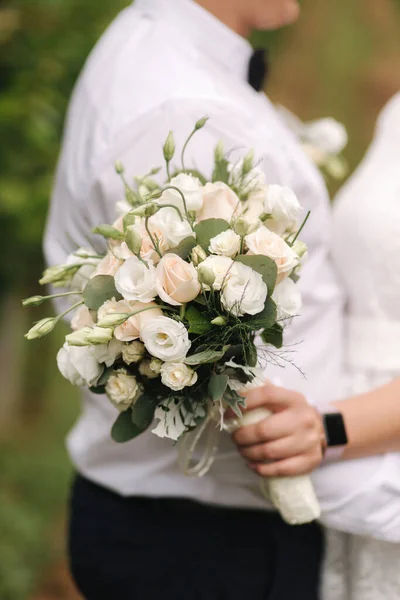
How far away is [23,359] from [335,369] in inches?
132

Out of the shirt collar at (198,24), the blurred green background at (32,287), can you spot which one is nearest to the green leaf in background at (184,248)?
the shirt collar at (198,24)

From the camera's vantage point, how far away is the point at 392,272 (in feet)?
5.51

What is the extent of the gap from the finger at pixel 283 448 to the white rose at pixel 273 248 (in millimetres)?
362

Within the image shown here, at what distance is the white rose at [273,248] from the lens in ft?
3.85

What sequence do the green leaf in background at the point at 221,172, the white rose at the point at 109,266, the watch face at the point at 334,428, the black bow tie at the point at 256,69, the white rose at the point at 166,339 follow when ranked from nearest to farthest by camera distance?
the white rose at the point at 166,339, the white rose at the point at 109,266, the green leaf in background at the point at 221,172, the watch face at the point at 334,428, the black bow tie at the point at 256,69

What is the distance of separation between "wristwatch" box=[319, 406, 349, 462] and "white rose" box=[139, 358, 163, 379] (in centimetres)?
39

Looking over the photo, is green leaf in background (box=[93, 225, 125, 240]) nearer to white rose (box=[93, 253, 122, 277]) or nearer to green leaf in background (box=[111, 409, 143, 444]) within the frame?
white rose (box=[93, 253, 122, 277])

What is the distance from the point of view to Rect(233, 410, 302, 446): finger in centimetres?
140

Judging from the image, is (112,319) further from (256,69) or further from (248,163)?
(256,69)

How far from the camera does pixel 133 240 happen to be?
3.79ft

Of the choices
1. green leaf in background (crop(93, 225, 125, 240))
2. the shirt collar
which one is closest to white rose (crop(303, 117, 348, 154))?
the shirt collar

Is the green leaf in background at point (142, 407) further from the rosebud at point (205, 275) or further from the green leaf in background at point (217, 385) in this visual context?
the rosebud at point (205, 275)

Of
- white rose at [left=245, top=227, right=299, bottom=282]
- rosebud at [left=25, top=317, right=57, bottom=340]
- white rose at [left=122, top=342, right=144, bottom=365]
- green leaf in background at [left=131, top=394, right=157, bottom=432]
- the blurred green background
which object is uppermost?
white rose at [left=245, top=227, right=299, bottom=282]

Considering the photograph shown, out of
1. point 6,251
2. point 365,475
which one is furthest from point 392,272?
point 6,251
